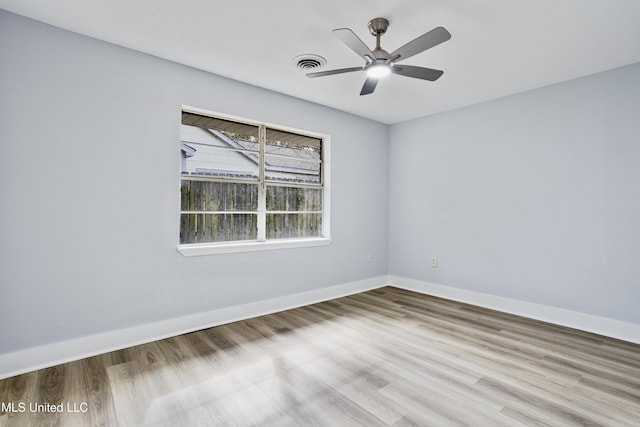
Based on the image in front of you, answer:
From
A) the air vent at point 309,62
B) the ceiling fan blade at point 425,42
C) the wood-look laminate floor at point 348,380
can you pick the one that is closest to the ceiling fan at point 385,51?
the ceiling fan blade at point 425,42

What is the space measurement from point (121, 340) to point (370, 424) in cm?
211

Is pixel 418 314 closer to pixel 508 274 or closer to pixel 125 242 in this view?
pixel 508 274

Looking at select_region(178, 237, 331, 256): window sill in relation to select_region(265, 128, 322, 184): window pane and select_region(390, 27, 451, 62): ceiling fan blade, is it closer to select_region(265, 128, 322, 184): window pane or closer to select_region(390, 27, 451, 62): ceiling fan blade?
select_region(265, 128, 322, 184): window pane

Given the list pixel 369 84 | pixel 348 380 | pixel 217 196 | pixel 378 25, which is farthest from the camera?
pixel 217 196

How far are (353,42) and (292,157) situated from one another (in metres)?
2.03

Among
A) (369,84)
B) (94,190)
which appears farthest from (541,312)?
(94,190)

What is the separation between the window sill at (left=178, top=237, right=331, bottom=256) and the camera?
9.60ft

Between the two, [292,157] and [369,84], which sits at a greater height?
[369,84]

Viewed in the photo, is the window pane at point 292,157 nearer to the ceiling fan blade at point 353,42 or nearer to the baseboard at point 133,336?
the baseboard at point 133,336

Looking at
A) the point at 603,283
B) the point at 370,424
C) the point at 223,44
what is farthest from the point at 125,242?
the point at 603,283

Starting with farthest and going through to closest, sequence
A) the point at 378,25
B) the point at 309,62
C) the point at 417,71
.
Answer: the point at 309,62 < the point at 417,71 < the point at 378,25

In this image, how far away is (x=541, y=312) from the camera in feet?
10.9

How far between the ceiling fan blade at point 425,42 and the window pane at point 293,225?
7.35ft

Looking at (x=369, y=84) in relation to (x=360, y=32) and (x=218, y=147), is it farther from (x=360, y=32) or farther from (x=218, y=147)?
(x=218, y=147)
